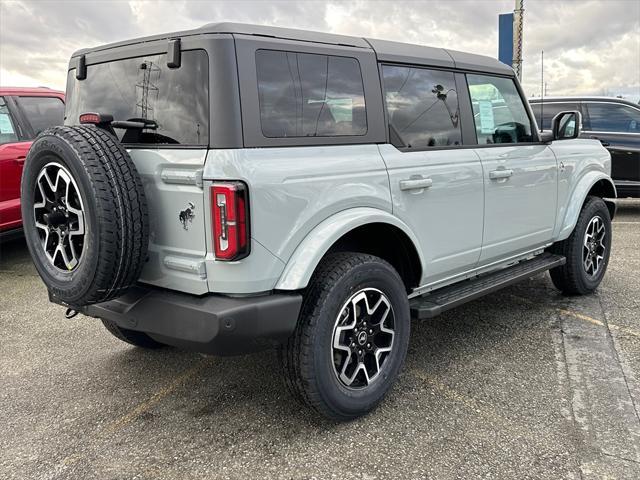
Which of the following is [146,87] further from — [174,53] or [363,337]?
[363,337]

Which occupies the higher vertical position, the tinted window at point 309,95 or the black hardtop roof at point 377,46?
the black hardtop roof at point 377,46

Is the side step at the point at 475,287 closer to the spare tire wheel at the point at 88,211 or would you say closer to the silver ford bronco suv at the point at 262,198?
the silver ford bronco suv at the point at 262,198

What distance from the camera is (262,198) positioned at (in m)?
2.41

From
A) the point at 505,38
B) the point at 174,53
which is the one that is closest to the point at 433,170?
the point at 174,53

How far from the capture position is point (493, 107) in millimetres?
3961

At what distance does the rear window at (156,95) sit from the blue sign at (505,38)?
907 centimetres

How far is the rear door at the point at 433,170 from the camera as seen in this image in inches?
→ 122

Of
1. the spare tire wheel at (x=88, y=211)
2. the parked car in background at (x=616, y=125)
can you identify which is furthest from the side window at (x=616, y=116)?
the spare tire wheel at (x=88, y=211)

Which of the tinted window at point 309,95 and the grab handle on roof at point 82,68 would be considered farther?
the grab handle on roof at point 82,68

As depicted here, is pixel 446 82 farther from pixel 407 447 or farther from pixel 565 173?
pixel 407 447

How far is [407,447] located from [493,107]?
245 cm

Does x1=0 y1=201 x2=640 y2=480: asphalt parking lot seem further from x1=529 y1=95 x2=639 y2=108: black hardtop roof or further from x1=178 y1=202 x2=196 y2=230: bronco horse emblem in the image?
x1=529 y1=95 x2=639 y2=108: black hardtop roof

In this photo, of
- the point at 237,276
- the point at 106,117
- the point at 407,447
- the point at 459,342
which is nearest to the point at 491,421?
the point at 407,447

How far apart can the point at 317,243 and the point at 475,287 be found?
1525mm
